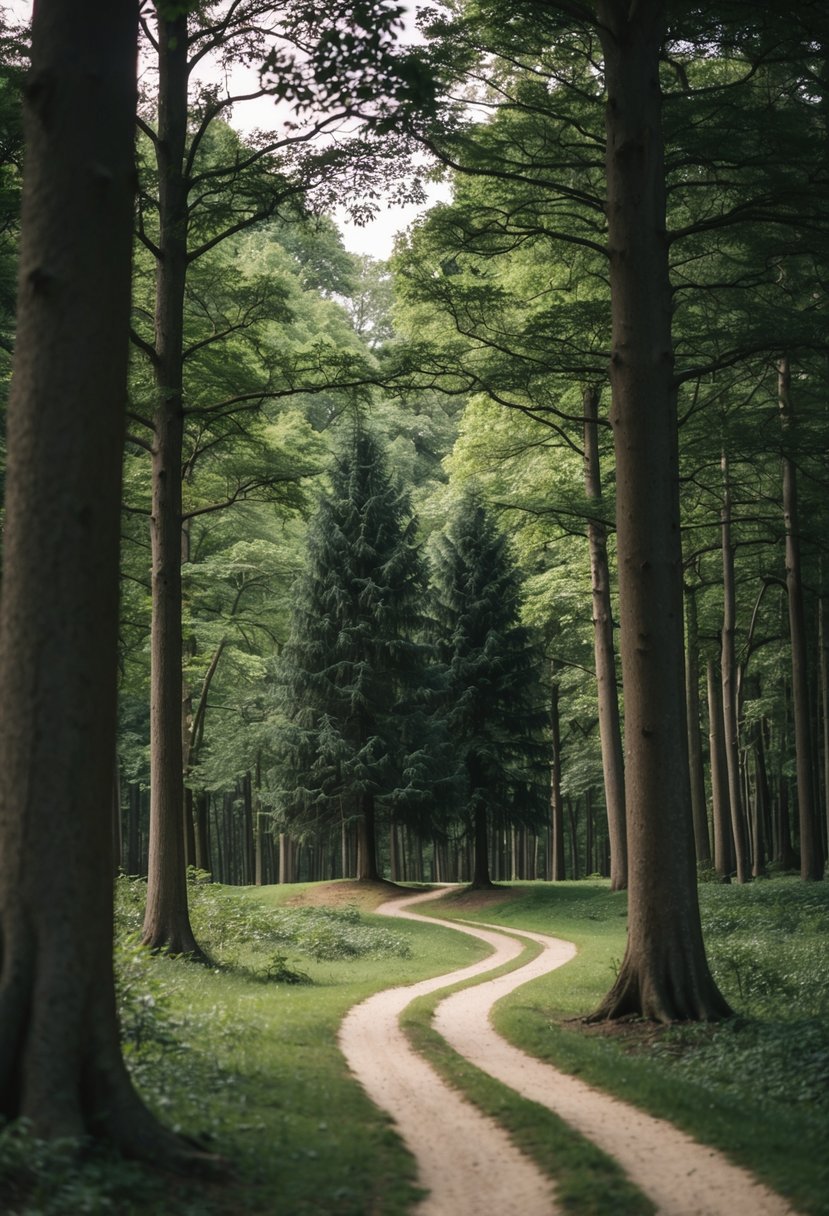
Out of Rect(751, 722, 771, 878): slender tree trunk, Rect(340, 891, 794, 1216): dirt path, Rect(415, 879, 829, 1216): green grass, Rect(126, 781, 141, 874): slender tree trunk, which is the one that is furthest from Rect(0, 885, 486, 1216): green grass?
Rect(126, 781, 141, 874): slender tree trunk

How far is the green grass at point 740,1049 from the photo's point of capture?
22.5 feet

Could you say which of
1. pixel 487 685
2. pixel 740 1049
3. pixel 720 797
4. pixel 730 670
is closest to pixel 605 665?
pixel 730 670

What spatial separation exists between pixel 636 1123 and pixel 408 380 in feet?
40.5

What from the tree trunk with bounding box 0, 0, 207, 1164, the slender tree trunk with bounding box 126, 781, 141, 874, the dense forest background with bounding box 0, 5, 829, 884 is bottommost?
the slender tree trunk with bounding box 126, 781, 141, 874

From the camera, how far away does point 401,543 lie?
115ft

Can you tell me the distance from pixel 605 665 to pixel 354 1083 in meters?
18.9

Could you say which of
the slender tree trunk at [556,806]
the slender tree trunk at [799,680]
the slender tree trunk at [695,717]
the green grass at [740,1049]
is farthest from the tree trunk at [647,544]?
the slender tree trunk at [556,806]

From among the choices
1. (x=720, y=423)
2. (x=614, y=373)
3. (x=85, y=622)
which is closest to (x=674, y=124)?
(x=614, y=373)

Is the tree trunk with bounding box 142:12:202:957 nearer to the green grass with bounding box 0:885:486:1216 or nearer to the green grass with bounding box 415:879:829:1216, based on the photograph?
the green grass with bounding box 0:885:486:1216

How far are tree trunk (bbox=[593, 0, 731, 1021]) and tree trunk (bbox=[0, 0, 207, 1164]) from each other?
268 inches

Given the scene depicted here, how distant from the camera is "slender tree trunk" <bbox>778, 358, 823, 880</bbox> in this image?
74.4 ft

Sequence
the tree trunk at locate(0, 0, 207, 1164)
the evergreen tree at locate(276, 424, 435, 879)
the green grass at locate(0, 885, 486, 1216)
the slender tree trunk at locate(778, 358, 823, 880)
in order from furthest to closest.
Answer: the evergreen tree at locate(276, 424, 435, 879)
the slender tree trunk at locate(778, 358, 823, 880)
the tree trunk at locate(0, 0, 207, 1164)
the green grass at locate(0, 885, 486, 1216)

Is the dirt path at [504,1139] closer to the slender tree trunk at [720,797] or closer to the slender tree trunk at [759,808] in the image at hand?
the slender tree trunk at [720,797]

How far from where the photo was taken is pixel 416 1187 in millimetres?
6117
